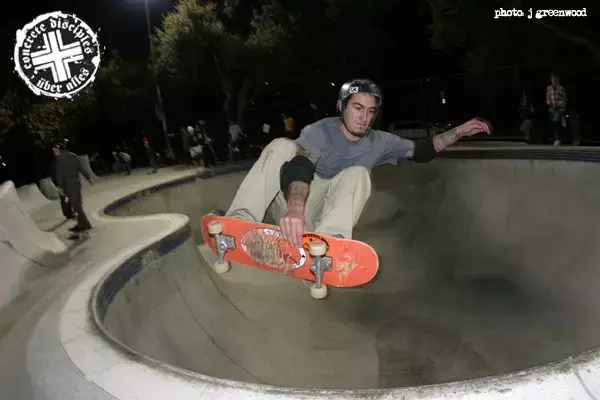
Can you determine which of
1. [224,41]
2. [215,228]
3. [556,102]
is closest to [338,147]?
[215,228]

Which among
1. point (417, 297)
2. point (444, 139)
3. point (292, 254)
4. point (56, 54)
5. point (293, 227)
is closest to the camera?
point (293, 227)

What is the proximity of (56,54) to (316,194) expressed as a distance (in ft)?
58.2

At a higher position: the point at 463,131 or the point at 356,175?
the point at 463,131

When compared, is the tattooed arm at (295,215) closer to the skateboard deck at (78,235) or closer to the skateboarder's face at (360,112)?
the skateboarder's face at (360,112)

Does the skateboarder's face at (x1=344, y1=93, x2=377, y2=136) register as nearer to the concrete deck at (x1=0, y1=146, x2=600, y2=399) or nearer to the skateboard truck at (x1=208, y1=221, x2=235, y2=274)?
the skateboard truck at (x1=208, y1=221, x2=235, y2=274)

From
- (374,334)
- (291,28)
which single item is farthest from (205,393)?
(291,28)

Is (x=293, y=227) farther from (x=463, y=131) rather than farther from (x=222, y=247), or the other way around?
(x=463, y=131)

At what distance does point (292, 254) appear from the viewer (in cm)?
473

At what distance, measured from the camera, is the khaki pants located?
4363mm

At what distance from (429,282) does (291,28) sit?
2033 cm

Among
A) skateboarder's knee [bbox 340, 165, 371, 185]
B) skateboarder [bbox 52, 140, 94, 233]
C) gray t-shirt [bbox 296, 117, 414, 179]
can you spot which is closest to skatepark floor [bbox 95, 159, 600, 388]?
skateboarder [bbox 52, 140, 94, 233]

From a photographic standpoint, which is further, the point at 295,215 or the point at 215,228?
the point at 215,228

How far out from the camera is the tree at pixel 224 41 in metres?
24.9

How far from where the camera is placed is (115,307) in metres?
3.58
